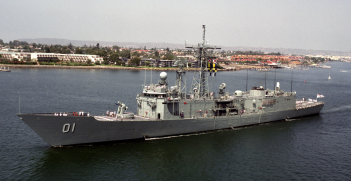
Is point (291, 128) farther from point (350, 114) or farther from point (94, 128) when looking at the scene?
point (94, 128)

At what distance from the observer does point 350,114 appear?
4256 cm

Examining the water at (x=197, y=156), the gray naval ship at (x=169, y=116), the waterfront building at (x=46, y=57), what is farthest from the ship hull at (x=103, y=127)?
the waterfront building at (x=46, y=57)

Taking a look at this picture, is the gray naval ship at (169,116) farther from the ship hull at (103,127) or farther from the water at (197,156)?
the water at (197,156)

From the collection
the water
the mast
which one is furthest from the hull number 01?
the mast

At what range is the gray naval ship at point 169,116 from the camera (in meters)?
23.2

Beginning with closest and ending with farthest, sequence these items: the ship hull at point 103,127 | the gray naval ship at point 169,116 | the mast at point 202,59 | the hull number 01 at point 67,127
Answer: the ship hull at point 103,127 < the hull number 01 at point 67,127 < the gray naval ship at point 169,116 < the mast at point 202,59

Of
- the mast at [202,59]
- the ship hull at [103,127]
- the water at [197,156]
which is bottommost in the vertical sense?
the water at [197,156]

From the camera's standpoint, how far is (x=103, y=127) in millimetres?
24266

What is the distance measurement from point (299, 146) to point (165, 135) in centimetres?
1359

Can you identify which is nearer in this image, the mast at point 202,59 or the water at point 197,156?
the water at point 197,156

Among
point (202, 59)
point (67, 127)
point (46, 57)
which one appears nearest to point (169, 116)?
point (202, 59)

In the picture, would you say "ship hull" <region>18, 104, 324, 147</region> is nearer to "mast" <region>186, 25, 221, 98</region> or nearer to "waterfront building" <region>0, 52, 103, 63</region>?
"mast" <region>186, 25, 221, 98</region>

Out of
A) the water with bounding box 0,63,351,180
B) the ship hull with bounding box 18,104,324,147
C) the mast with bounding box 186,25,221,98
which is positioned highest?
the mast with bounding box 186,25,221,98

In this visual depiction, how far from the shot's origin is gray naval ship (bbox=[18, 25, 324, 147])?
23.2m
